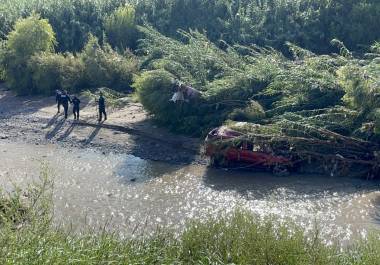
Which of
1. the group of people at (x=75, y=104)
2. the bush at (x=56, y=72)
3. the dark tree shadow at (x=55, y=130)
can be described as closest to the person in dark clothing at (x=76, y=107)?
the group of people at (x=75, y=104)

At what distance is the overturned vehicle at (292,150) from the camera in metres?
20.8

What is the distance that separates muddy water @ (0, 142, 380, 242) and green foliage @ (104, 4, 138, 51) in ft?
51.9

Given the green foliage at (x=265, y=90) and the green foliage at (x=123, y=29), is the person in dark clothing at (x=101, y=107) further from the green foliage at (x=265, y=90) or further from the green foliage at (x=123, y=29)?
the green foliage at (x=123, y=29)

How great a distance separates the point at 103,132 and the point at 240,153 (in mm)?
7831

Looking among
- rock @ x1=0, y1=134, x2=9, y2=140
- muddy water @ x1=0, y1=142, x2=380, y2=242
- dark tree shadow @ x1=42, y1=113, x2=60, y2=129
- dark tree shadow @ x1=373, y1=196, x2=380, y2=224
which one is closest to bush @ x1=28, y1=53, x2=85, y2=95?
dark tree shadow @ x1=42, y1=113, x2=60, y2=129

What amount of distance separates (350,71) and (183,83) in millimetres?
7355

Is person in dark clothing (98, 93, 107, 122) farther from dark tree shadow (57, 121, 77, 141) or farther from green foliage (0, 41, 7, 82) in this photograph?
green foliage (0, 41, 7, 82)

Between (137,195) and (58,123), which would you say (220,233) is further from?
(58,123)

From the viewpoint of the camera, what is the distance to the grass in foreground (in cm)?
990

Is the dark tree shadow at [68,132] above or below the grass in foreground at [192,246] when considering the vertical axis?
below

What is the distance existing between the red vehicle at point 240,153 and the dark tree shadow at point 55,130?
857 centimetres

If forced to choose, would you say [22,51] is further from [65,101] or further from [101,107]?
[101,107]

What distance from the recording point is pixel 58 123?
1105 inches

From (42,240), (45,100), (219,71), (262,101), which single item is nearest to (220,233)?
(42,240)
